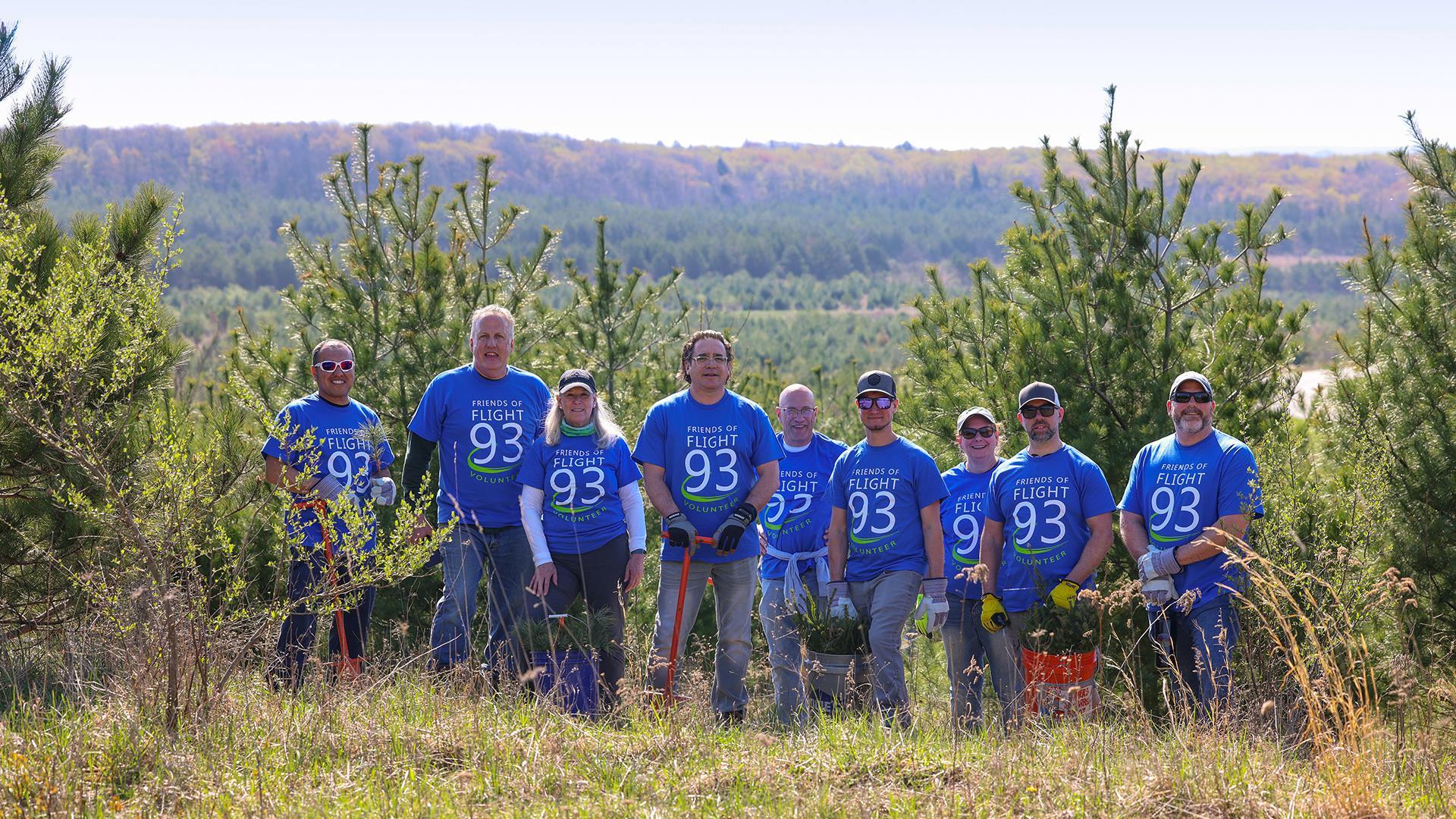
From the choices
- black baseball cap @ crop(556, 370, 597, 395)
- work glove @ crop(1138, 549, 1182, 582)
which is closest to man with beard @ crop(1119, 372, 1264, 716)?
work glove @ crop(1138, 549, 1182, 582)

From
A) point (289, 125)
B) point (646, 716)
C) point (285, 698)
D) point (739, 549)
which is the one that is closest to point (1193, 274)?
point (739, 549)

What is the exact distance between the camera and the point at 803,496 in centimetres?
591

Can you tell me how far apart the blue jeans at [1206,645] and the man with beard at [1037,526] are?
1.52ft

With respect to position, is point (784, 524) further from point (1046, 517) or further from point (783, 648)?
point (1046, 517)

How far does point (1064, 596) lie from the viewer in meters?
5.04

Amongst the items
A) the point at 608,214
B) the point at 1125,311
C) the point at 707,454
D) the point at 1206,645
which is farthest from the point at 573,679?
the point at 608,214

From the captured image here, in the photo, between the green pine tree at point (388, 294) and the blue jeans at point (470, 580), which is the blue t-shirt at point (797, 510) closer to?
the blue jeans at point (470, 580)

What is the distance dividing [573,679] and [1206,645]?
2704mm

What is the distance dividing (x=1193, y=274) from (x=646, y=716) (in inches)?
184

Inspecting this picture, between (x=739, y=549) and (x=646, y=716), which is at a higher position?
(x=739, y=549)

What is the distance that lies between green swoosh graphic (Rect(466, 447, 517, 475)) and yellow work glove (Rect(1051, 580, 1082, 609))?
2582 millimetres

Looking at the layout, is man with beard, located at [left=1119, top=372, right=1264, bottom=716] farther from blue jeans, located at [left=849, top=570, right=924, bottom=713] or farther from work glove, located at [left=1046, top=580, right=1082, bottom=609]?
blue jeans, located at [left=849, top=570, right=924, bottom=713]

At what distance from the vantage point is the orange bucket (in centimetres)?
479

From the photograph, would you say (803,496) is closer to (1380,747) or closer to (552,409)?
(552,409)
